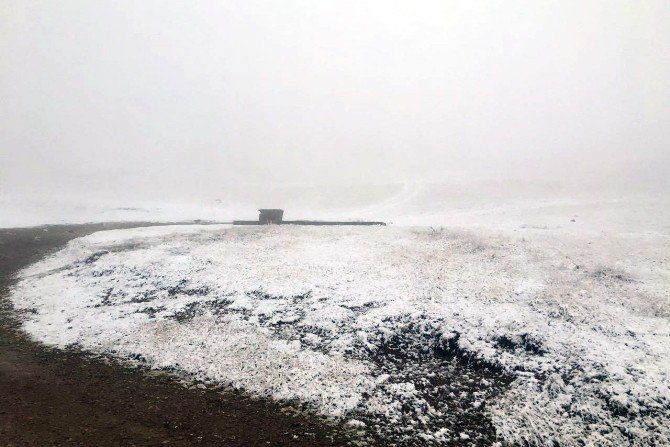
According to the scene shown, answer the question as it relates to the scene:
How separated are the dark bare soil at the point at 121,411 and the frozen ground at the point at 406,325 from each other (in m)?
0.75

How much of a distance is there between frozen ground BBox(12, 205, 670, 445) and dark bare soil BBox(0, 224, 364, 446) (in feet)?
2.45

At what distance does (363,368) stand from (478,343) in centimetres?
389

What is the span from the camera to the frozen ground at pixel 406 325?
9.53m

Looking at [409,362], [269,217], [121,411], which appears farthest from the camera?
[269,217]

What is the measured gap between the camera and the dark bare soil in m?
8.62

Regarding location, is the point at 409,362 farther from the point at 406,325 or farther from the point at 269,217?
the point at 269,217

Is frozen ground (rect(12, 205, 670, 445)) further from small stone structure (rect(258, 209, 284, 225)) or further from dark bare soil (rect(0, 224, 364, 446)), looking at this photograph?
small stone structure (rect(258, 209, 284, 225))

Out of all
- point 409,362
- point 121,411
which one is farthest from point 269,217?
point 121,411

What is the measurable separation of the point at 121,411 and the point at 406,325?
8.85 meters

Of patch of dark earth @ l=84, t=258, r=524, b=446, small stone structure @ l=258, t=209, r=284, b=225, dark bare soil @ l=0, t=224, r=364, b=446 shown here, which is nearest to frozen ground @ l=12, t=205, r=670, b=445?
patch of dark earth @ l=84, t=258, r=524, b=446

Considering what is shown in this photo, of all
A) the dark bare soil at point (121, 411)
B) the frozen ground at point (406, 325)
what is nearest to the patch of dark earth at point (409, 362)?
the frozen ground at point (406, 325)

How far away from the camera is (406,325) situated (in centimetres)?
1345

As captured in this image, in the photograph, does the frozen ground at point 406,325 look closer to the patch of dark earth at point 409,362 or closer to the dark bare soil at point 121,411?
the patch of dark earth at point 409,362

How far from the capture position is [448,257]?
20391mm
